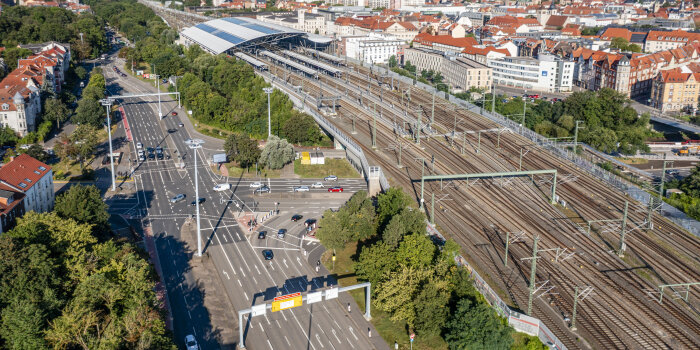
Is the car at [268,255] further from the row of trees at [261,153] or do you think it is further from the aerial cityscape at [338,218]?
the row of trees at [261,153]

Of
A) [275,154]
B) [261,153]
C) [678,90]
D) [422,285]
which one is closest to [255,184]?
[275,154]

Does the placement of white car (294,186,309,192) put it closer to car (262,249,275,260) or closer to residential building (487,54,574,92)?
car (262,249,275,260)

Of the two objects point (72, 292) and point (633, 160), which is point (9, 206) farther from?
point (633, 160)

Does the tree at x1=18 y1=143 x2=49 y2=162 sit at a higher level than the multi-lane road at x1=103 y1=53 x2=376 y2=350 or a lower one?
higher

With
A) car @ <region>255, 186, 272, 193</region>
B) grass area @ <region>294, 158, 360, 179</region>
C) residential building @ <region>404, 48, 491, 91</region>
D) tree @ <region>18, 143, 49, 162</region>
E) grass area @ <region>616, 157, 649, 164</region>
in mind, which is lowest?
grass area @ <region>616, 157, 649, 164</region>

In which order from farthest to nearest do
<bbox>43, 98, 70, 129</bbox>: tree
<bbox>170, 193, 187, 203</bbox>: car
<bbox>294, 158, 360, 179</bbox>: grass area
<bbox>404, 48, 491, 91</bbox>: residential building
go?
<bbox>404, 48, 491, 91</bbox>: residential building, <bbox>43, 98, 70, 129</bbox>: tree, <bbox>294, 158, 360, 179</bbox>: grass area, <bbox>170, 193, 187, 203</bbox>: car

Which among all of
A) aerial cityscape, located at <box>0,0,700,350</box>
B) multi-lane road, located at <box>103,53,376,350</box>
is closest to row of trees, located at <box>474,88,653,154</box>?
aerial cityscape, located at <box>0,0,700,350</box>
